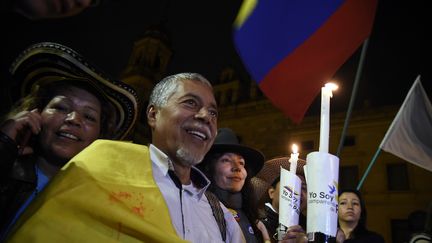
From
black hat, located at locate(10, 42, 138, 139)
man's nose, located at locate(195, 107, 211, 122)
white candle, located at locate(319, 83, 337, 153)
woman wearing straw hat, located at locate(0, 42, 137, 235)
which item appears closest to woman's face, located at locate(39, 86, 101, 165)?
woman wearing straw hat, located at locate(0, 42, 137, 235)

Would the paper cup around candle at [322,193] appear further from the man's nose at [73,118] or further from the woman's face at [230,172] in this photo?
the woman's face at [230,172]

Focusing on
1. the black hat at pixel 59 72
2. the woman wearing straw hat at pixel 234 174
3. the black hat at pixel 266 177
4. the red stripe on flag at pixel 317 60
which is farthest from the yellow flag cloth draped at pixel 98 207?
the black hat at pixel 266 177

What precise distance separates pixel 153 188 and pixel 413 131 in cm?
638

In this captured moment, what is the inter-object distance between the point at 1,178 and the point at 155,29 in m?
43.2

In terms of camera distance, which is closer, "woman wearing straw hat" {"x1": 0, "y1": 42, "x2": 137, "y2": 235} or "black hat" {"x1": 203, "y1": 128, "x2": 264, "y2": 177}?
"woman wearing straw hat" {"x1": 0, "y1": 42, "x2": 137, "y2": 235}

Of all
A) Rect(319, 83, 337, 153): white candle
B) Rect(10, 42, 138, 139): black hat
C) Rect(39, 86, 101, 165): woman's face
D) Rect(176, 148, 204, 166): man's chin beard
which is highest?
Rect(10, 42, 138, 139): black hat

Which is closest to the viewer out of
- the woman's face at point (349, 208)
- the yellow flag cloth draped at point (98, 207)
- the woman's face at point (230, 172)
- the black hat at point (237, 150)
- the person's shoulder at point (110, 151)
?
the yellow flag cloth draped at point (98, 207)

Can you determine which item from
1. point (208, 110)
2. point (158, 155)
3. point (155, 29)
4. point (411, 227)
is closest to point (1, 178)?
point (158, 155)

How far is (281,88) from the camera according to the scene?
2.49 metres

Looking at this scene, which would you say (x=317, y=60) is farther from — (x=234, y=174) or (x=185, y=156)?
(x=234, y=174)

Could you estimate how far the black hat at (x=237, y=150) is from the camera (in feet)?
13.2

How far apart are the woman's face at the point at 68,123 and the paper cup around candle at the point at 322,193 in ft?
5.72

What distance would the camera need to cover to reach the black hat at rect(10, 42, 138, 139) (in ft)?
7.52

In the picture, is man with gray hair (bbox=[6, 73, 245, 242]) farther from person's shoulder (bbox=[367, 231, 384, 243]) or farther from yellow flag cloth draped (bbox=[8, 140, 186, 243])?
person's shoulder (bbox=[367, 231, 384, 243])
